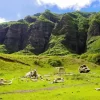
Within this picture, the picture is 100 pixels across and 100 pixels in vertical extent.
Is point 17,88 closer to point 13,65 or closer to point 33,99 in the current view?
point 33,99

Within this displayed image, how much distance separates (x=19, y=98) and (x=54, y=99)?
6622 millimetres

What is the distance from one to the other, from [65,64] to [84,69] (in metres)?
35.4

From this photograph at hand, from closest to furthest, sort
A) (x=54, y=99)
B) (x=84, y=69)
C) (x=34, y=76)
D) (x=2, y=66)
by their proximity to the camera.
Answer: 1. (x=54, y=99)
2. (x=34, y=76)
3. (x=2, y=66)
4. (x=84, y=69)

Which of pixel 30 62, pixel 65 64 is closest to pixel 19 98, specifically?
pixel 30 62

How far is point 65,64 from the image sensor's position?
6718 inches

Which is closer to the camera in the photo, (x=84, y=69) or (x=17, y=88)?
(x=17, y=88)

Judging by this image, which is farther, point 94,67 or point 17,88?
point 94,67

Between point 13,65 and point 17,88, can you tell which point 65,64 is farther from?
point 17,88

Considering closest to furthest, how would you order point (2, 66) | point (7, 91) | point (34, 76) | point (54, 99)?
point (54, 99) → point (7, 91) → point (34, 76) → point (2, 66)

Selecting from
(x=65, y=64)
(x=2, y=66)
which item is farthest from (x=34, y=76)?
(x=65, y=64)

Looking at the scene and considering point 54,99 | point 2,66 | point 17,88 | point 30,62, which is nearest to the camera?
point 54,99

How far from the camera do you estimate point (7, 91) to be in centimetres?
5734

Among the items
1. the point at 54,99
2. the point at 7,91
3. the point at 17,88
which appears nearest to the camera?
the point at 54,99

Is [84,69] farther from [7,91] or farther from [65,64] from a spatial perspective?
[7,91]
